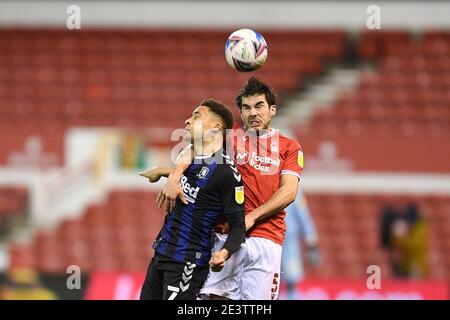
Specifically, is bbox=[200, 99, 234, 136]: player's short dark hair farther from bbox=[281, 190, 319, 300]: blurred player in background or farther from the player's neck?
bbox=[281, 190, 319, 300]: blurred player in background

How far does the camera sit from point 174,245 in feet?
20.1

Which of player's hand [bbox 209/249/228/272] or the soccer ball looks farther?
the soccer ball

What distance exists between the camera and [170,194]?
6051mm

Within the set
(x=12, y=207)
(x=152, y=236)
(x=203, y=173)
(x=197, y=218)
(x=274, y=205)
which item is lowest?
(x=197, y=218)

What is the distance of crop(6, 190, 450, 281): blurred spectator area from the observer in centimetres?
1441

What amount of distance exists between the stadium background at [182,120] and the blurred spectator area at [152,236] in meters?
0.02

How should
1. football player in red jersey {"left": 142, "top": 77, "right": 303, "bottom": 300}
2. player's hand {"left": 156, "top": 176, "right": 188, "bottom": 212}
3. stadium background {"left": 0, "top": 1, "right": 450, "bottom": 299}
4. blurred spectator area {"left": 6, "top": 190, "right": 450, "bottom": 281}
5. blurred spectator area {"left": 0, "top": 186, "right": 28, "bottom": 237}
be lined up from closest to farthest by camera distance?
1. player's hand {"left": 156, "top": 176, "right": 188, "bottom": 212}
2. football player in red jersey {"left": 142, "top": 77, "right": 303, "bottom": 300}
3. blurred spectator area {"left": 6, "top": 190, "right": 450, "bottom": 281}
4. stadium background {"left": 0, "top": 1, "right": 450, "bottom": 299}
5. blurred spectator area {"left": 0, "top": 186, "right": 28, "bottom": 237}

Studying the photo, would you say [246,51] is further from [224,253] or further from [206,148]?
[224,253]

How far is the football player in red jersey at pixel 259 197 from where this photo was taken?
629cm

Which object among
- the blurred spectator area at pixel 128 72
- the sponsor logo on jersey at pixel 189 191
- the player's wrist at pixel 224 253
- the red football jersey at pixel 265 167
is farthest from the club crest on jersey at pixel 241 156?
the blurred spectator area at pixel 128 72

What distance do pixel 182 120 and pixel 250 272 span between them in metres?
10.2

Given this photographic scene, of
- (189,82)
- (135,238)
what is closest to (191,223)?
(135,238)

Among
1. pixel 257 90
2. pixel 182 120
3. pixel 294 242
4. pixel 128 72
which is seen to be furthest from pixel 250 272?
pixel 128 72

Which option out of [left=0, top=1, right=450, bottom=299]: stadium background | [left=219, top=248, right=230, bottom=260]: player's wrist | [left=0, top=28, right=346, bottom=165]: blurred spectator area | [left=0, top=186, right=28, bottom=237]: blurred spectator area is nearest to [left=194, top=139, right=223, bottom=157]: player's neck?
[left=219, top=248, right=230, bottom=260]: player's wrist
